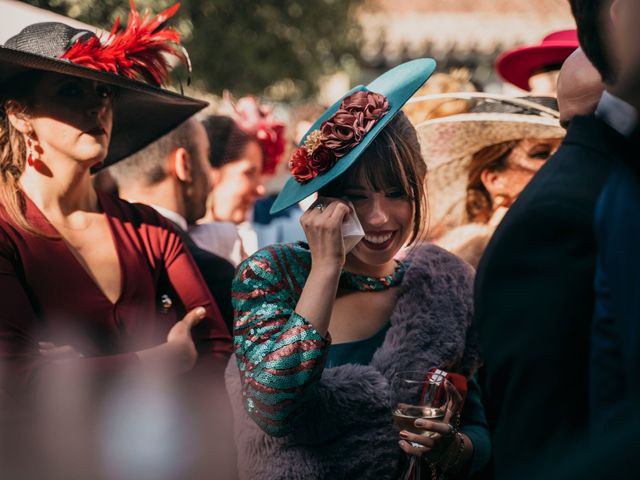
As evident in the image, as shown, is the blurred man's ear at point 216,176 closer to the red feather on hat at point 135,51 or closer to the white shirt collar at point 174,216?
the white shirt collar at point 174,216

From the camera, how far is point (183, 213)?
4148 mm

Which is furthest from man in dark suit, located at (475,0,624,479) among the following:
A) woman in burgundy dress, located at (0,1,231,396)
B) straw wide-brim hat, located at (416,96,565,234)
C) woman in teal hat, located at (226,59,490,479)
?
straw wide-brim hat, located at (416,96,565,234)

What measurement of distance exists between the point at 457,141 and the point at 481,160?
0.63 feet

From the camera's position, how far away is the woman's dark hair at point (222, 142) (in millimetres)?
5230

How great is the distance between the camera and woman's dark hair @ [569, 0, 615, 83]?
1.39 m

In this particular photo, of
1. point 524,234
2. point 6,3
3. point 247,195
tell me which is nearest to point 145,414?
point 6,3

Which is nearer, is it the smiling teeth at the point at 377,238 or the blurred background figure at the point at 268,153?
the smiling teeth at the point at 377,238

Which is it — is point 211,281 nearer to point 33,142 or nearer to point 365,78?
point 33,142

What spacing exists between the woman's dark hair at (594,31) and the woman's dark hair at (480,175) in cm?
227

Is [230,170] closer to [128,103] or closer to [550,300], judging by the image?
[128,103]

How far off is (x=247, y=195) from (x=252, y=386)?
10.3 feet

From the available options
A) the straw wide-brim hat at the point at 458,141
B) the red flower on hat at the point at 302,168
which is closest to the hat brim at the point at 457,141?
the straw wide-brim hat at the point at 458,141

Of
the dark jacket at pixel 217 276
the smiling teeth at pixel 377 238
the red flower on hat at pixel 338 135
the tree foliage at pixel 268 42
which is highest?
the red flower on hat at pixel 338 135

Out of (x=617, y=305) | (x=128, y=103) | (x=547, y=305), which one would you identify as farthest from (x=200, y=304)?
(x=617, y=305)
